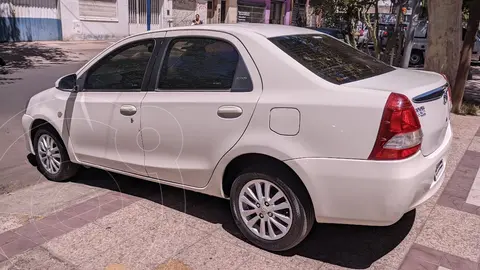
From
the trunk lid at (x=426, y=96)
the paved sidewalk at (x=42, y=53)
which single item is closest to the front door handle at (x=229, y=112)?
the trunk lid at (x=426, y=96)

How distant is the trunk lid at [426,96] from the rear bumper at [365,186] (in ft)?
0.57

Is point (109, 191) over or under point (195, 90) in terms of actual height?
under

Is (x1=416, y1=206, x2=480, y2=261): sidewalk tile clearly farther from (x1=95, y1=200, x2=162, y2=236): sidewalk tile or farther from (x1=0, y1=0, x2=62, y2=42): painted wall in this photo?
(x1=0, y1=0, x2=62, y2=42): painted wall

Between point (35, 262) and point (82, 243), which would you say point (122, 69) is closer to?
point (82, 243)

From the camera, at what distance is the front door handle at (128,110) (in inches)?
148

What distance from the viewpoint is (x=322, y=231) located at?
3.61 metres

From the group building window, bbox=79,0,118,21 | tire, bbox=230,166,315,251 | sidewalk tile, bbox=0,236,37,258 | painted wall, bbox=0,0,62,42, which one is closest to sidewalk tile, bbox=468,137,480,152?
tire, bbox=230,166,315,251

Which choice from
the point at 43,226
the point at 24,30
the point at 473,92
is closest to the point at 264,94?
the point at 43,226

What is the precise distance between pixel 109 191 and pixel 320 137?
2.47 metres

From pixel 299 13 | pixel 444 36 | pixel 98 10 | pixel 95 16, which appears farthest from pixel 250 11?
pixel 444 36

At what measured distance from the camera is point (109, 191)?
4414 mm

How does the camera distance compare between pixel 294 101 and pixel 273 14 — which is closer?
pixel 294 101

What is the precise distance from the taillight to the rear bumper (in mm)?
56

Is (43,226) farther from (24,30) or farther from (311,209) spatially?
(24,30)
